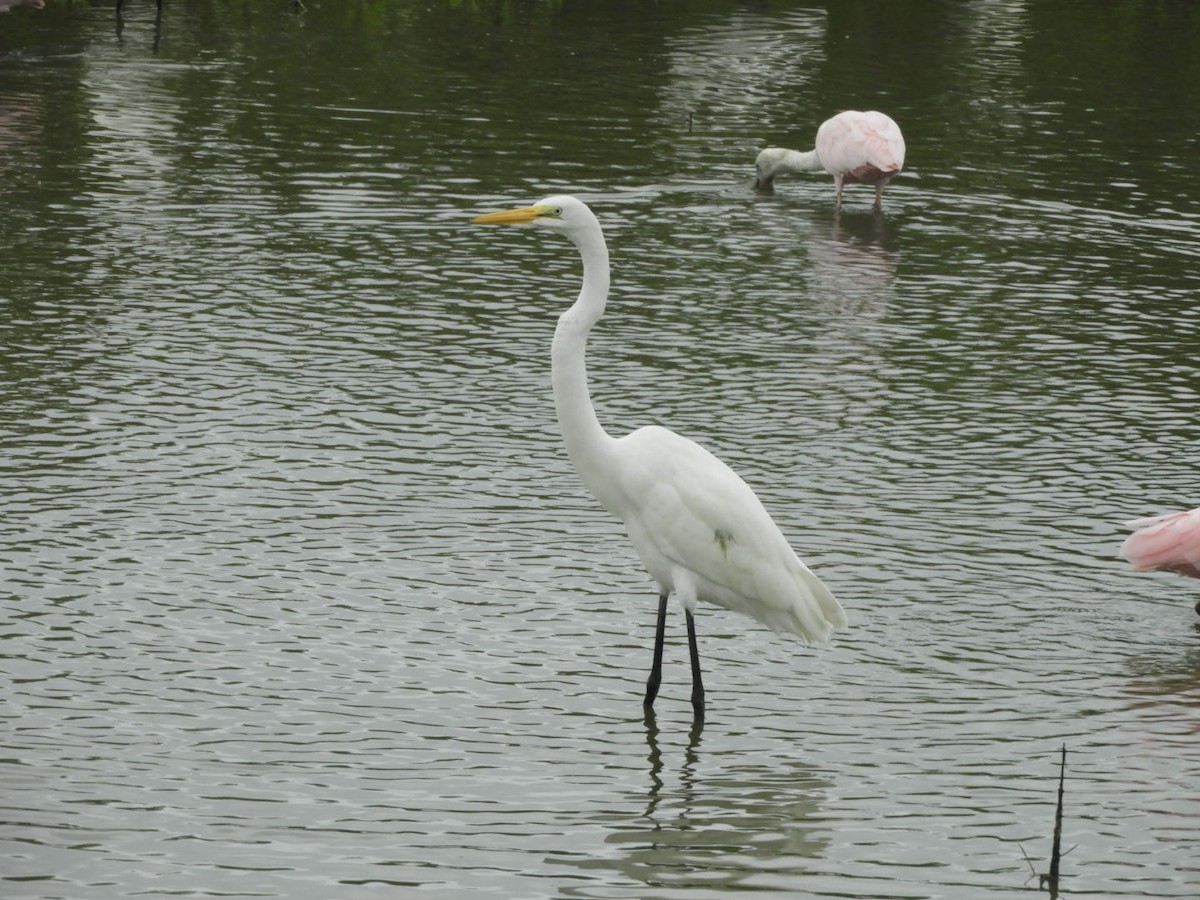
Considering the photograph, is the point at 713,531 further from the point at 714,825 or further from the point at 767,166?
the point at 767,166

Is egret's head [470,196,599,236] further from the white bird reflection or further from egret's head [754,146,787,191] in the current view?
egret's head [754,146,787,191]

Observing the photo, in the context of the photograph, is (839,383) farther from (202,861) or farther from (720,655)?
(202,861)

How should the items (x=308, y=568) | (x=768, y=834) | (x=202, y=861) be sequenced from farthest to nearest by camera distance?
(x=308, y=568)
(x=768, y=834)
(x=202, y=861)

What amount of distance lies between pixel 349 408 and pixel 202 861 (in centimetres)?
677

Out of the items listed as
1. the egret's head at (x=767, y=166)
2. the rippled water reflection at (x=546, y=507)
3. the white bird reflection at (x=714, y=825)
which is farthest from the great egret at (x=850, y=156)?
the white bird reflection at (x=714, y=825)

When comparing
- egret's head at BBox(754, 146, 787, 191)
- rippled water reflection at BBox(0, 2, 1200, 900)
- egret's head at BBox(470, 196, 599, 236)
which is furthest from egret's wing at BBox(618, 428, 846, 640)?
egret's head at BBox(754, 146, 787, 191)

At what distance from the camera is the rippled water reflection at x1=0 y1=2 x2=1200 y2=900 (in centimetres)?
798

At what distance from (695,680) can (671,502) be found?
86cm

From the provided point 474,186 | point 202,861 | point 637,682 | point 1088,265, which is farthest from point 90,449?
point 1088,265

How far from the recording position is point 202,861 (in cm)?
745

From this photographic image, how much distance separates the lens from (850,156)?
21.2 metres

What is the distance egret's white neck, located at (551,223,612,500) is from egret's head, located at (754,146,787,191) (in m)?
13.3

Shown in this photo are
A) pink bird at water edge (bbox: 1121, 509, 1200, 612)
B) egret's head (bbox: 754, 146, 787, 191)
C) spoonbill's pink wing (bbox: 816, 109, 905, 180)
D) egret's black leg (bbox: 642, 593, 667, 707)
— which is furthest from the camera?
egret's head (bbox: 754, 146, 787, 191)

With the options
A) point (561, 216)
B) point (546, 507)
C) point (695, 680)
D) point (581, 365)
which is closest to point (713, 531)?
point (695, 680)
